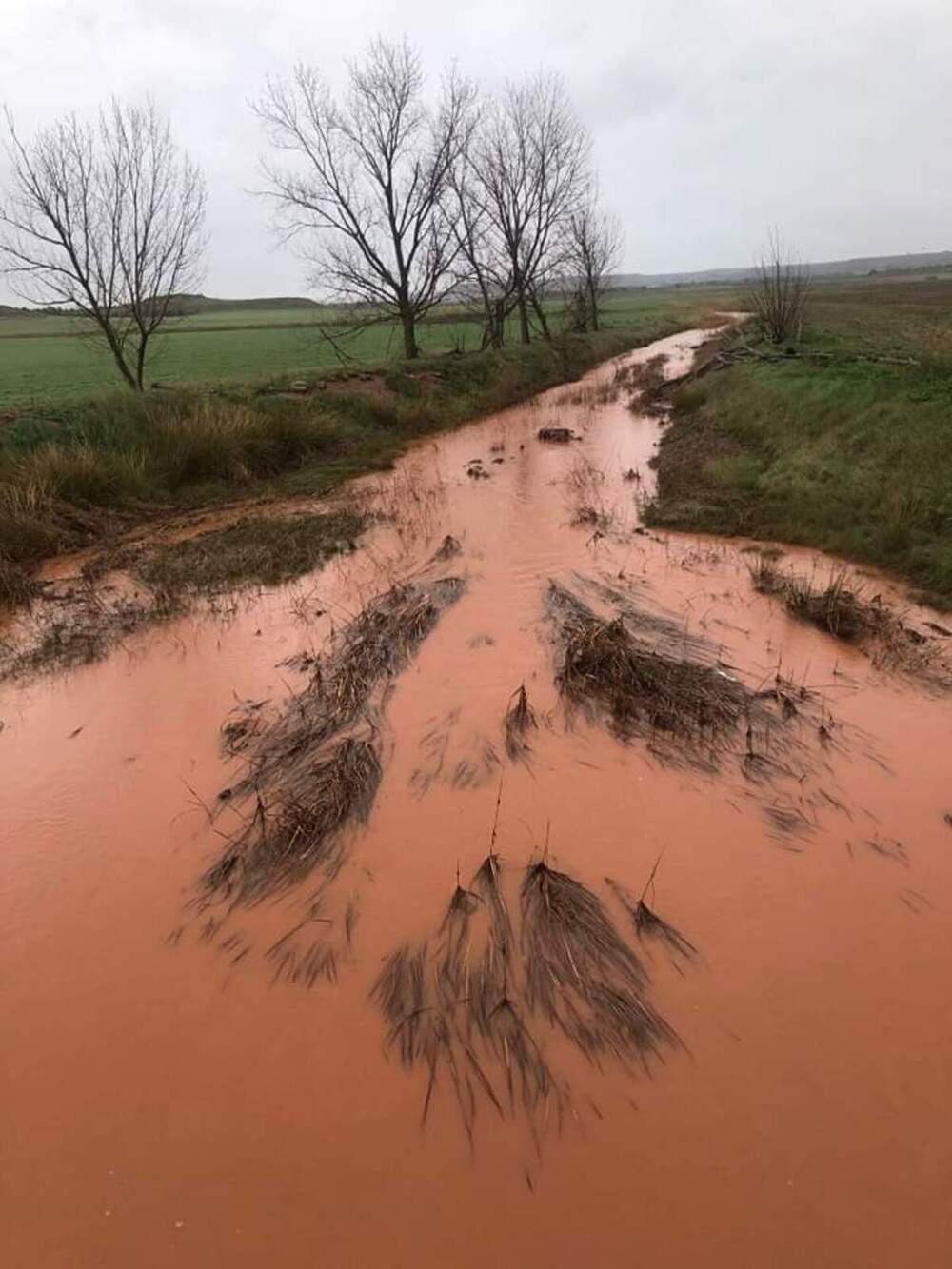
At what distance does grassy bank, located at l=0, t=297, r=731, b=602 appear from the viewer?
9562mm

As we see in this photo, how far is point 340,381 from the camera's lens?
1836 cm

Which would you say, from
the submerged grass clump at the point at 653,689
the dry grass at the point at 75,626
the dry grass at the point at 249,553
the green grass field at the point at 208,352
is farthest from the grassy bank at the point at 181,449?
the submerged grass clump at the point at 653,689

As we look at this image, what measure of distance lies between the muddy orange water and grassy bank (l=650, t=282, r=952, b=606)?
3.16m


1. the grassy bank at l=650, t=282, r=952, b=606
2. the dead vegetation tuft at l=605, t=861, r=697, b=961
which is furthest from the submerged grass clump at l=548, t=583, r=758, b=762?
the grassy bank at l=650, t=282, r=952, b=606

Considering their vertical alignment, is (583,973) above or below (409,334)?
below

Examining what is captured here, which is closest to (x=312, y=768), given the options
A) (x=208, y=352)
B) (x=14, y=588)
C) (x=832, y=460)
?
(x=14, y=588)

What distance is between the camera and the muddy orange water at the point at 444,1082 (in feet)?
7.82

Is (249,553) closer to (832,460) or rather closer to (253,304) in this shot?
(832,460)

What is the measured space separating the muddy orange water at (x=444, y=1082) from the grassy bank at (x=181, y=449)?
481cm

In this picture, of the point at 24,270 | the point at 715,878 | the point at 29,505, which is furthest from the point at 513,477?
the point at 24,270

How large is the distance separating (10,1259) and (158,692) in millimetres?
4008

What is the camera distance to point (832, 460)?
10.3 meters

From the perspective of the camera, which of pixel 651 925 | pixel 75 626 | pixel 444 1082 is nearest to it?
pixel 444 1082

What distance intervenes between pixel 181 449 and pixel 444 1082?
37.9ft
